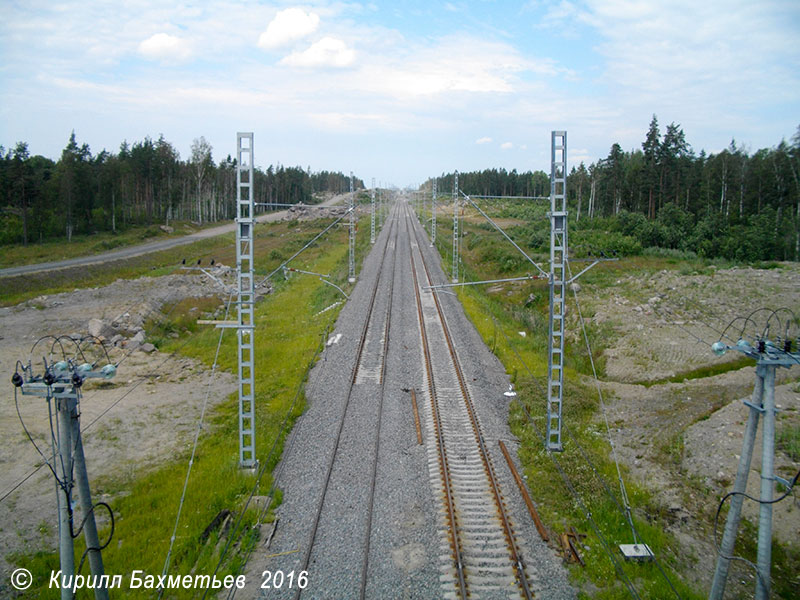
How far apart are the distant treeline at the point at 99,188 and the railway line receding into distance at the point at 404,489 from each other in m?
54.2

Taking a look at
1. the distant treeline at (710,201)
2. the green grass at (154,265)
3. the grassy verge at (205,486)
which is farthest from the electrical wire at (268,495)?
the distant treeline at (710,201)

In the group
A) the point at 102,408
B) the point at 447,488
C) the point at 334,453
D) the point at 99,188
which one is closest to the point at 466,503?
A: the point at 447,488

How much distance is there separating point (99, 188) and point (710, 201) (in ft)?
235

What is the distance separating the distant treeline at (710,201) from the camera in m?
43.0

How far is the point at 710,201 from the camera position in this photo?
5678cm

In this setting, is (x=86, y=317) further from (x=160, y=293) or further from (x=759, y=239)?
(x=759, y=239)

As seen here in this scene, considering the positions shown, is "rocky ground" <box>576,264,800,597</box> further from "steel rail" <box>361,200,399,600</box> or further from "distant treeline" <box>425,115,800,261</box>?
"distant treeline" <box>425,115,800,261</box>

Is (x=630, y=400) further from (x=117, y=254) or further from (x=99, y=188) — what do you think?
(x=99, y=188)

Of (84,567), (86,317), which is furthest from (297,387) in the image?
(86,317)

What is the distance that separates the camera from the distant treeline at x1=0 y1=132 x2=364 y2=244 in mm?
60341

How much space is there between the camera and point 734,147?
66.9 m

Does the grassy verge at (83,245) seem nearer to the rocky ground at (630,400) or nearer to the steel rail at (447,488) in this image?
the rocky ground at (630,400)

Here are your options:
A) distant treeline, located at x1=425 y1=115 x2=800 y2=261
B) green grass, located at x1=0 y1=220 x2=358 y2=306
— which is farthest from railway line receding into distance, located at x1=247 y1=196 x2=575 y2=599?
distant treeline, located at x1=425 y1=115 x2=800 y2=261

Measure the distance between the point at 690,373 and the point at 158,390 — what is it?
20.3 metres
